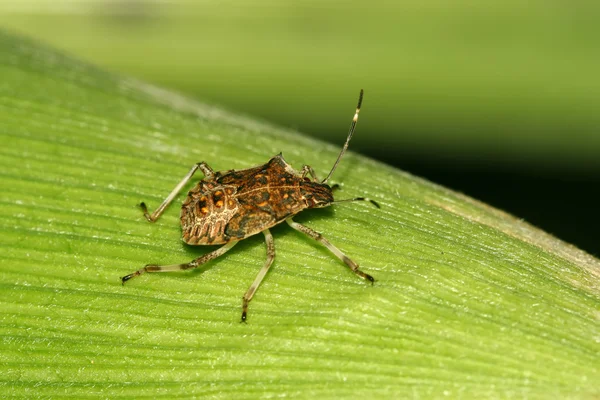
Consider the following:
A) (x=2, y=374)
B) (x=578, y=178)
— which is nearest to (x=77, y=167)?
(x=2, y=374)

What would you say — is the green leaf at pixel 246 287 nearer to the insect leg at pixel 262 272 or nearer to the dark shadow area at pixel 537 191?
the insect leg at pixel 262 272

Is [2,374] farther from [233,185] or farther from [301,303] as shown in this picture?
[233,185]

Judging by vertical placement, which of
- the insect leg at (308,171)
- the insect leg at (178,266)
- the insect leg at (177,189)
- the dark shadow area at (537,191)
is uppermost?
the dark shadow area at (537,191)

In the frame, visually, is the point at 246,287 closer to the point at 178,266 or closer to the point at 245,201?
the point at 178,266

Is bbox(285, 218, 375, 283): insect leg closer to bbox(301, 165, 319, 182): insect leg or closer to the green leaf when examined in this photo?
the green leaf

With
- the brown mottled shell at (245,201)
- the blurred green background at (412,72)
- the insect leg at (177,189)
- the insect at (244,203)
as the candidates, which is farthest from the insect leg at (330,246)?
the blurred green background at (412,72)

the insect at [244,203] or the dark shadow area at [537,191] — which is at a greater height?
the dark shadow area at [537,191]

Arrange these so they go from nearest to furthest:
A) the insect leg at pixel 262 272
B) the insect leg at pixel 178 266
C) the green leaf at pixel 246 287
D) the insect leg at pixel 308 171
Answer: the green leaf at pixel 246 287 → the insect leg at pixel 262 272 → the insect leg at pixel 178 266 → the insect leg at pixel 308 171
